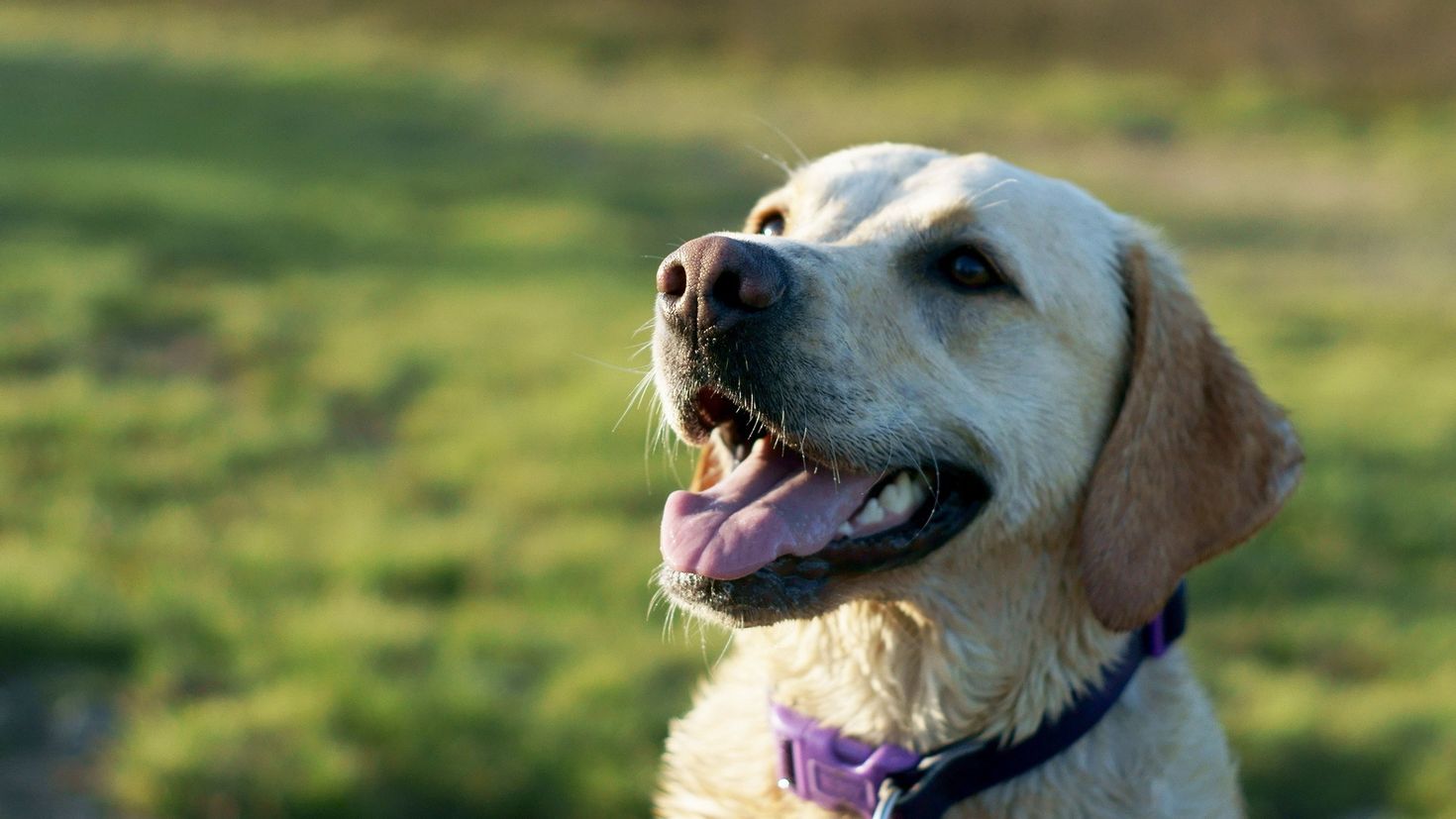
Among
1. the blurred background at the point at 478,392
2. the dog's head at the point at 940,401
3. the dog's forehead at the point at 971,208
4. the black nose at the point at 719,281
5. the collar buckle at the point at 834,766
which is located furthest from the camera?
the blurred background at the point at 478,392

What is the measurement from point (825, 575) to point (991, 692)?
20.4 inches

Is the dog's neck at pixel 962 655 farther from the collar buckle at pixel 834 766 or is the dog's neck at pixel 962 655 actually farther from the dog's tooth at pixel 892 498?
the dog's tooth at pixel 892 498

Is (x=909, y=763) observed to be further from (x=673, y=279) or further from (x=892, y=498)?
(x=673, y=279)

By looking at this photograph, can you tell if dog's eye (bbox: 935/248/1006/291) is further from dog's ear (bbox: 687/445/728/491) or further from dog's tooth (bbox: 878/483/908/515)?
dog's ear (bbox: 687/445/728/491)

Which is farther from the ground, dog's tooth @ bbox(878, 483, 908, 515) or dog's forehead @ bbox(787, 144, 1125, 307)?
dog's forehead @ bbox(787, 144, 1125, 307)

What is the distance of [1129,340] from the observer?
3.26 m

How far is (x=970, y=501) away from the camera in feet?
9.96

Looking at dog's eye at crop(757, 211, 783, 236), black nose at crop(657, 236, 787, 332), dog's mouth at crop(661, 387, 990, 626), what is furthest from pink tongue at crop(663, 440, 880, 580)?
dog's eye at crop(757, 211, 783, 236)

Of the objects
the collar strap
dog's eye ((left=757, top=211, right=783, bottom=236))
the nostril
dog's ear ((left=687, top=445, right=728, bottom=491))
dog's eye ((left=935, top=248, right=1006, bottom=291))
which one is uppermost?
dog's eye ((left=757, top=211, right=783, bottom=236))

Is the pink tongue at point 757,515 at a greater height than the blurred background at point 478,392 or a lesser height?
lesser

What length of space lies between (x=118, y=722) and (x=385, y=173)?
35.7 ft

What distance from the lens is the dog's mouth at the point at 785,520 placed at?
8.86 feet

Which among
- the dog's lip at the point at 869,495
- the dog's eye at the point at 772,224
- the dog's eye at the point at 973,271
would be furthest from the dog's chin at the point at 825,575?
the dog's eye at the point at 772,224

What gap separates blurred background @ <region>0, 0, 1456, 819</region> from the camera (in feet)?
14.7
